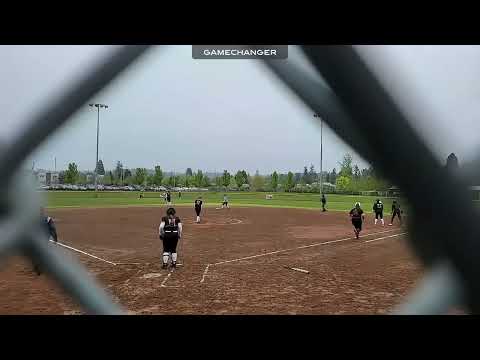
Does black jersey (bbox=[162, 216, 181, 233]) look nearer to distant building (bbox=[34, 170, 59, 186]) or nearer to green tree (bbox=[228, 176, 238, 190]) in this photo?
distant building (bbox=[34, 170, 59, 186])

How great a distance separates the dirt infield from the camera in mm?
4617

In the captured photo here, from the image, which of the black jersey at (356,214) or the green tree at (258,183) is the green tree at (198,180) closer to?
the green tree at (258,183)

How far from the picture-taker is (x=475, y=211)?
87 centimetres

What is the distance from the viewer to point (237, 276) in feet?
21.2

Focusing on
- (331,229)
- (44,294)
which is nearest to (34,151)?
(44,294)

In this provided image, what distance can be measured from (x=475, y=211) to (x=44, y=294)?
5587 millimetres

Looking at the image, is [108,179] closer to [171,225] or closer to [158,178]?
[158,178]

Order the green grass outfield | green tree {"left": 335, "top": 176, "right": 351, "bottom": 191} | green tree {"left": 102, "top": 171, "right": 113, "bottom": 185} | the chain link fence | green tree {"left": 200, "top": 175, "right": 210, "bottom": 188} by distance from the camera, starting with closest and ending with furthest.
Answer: the chain link fence → green tree {"left": 335, "top": 176, "right": 351, "bottom": 191} → the green grass outfield → green tree {"left": 200, "top": 175, "right": 210, "bottom": 188} → green tree {"left": 102, "top": 171, "right": 113, "bottom": 185}

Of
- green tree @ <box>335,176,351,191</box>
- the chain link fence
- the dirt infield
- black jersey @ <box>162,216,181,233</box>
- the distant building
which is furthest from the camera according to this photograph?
black jersey @ <box>162,216,181,233</box>

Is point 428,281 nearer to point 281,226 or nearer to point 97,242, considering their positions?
point 97,242

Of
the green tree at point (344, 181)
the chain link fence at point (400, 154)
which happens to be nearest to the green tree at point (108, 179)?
the green tree at point (344, 181)

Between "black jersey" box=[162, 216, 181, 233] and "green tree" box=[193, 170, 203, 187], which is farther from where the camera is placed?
"green tree" box=[193, 170, 203, 187]

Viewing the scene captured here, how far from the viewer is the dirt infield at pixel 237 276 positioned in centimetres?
462

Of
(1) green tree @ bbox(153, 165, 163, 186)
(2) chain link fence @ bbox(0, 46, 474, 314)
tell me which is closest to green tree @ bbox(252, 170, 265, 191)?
(1) green tree @ bbox(153, 165, 163, 186)
